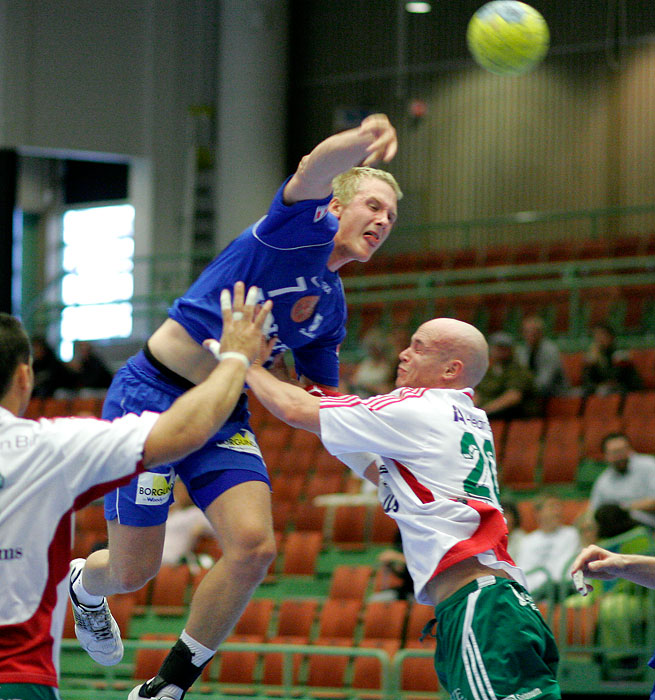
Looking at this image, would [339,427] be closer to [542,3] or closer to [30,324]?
[30,324]

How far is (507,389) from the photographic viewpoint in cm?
1165

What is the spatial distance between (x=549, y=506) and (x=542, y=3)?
1260 cm

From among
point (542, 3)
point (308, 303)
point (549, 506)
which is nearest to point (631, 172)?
point (542, 3)

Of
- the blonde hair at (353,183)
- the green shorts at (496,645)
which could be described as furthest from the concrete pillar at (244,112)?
the green shorts at (496,645)

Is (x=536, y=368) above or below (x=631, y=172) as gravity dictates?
below

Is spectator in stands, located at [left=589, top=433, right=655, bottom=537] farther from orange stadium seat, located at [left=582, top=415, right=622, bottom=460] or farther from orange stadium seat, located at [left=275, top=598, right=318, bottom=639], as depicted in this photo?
orange stadium seat, located at [left=275, top=598, right=318, bottom=639]

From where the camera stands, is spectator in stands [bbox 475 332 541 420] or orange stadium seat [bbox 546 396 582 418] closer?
spectator in stands [bbox 475 332 541 420]

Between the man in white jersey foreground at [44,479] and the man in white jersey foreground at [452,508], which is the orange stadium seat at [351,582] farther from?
the man in white jersey foreground at [44,479]

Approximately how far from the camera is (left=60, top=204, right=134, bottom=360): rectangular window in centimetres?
2048

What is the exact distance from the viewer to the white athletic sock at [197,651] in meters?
4.21

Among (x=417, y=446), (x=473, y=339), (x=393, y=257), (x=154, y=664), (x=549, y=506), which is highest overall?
(x=393, y=257)

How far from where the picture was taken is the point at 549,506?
8914 millimetres

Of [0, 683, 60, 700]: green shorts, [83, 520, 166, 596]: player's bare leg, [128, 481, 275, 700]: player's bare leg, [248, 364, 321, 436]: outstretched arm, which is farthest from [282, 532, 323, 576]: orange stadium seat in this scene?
[0, 683, 60, 700]: green shorts

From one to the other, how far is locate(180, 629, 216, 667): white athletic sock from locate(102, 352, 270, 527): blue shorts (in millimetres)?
522
